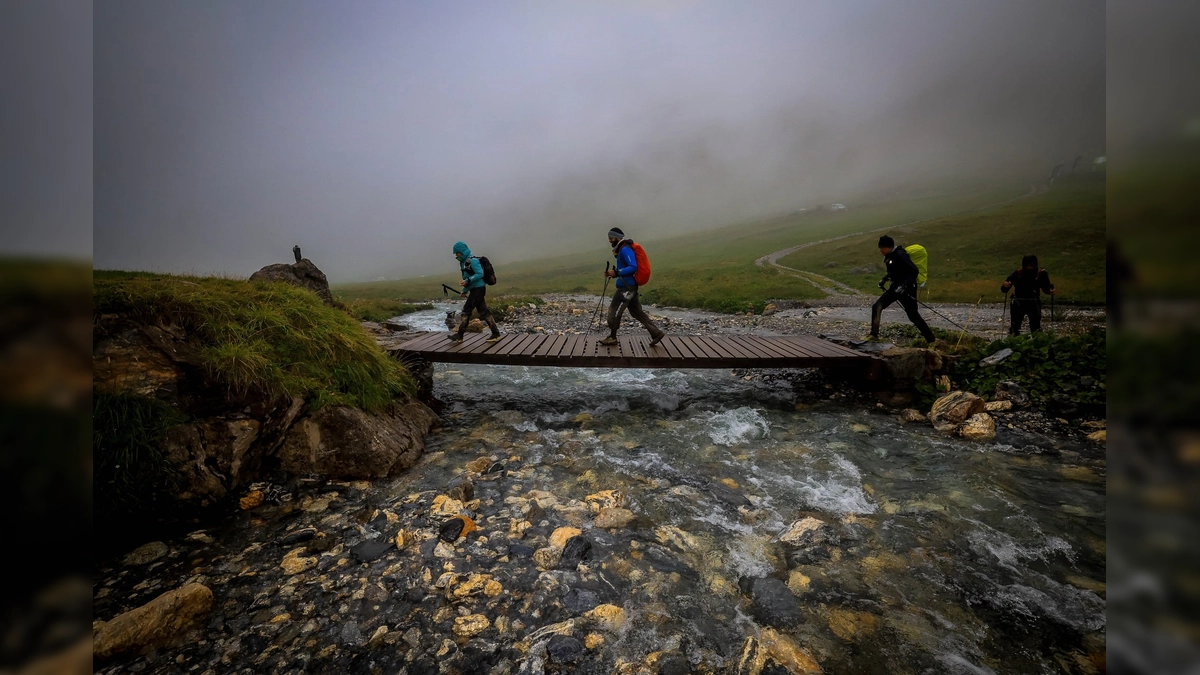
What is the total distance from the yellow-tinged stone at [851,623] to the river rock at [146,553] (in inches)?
244

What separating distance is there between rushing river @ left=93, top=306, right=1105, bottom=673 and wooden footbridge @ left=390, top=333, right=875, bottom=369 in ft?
6.84

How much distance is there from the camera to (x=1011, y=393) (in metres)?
8.46

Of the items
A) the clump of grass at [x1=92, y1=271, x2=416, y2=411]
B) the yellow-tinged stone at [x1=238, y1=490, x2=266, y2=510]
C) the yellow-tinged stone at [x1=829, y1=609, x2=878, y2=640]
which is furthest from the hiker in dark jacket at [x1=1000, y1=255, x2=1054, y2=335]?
the yellow-tinged stone at [x1=238, y1=490, x2=266, y2=510]

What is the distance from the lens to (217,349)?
596 cm

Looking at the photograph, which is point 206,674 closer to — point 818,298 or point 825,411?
point 825,411

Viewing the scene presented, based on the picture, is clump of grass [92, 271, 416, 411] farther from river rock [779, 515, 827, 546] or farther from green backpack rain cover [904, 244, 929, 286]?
green backpack rain cover [904, 244, 929, 286]

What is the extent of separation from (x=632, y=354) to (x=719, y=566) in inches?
221

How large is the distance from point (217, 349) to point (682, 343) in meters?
8.72

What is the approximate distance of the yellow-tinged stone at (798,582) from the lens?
4199mm

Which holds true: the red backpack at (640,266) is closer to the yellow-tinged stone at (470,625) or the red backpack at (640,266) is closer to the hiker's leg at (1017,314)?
the yellow-tinged stone at (470,625)

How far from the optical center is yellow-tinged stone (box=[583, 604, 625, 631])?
12.4 feet

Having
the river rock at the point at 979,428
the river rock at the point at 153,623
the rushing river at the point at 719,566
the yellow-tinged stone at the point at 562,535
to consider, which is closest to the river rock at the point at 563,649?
the rushing river at the point at 719,566
